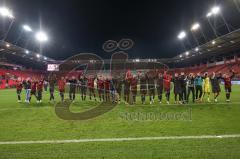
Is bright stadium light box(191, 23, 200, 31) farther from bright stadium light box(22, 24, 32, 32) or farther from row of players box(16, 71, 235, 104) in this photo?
row of players box(16, 71, 235, 104)

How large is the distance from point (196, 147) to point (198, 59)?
68.3 meters

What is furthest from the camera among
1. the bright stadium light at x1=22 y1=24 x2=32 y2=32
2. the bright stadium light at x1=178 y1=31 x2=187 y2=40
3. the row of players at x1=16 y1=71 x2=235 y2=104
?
the bright stadium light at x1=178 y1=31 x2=187 y2=40

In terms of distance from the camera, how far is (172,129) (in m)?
9.67

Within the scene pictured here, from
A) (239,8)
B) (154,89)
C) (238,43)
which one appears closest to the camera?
(154,89)

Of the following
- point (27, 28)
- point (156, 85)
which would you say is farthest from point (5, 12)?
point (156, 85)

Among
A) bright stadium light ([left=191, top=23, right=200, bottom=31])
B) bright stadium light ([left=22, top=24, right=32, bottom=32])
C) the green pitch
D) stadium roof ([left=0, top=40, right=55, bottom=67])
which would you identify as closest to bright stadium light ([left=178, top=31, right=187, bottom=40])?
bright stadium light ([left=191, top=23, right=200, bottom=31])

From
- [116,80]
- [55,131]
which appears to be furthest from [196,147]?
[116,80]

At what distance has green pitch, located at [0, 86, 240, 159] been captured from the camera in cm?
687

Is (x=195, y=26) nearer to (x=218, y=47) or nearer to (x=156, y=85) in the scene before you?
(x=218, y=47)

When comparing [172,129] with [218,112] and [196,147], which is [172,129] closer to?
[196,147]

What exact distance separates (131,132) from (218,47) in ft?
167

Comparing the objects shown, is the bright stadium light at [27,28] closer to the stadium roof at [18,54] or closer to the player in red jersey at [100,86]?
the stadium roof at [18,54]

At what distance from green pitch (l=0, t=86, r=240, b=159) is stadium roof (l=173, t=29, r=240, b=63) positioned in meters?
33.6

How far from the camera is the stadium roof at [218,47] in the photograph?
45.7 meters
